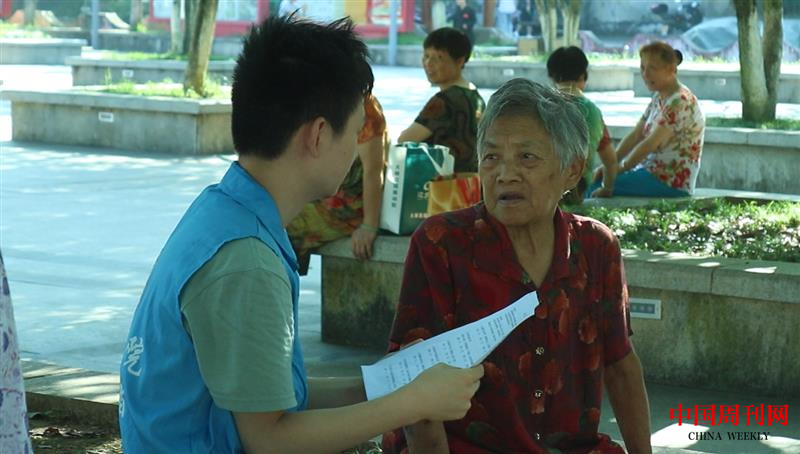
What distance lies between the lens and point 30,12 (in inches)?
1860

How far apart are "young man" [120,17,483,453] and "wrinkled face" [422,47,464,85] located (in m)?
5.18

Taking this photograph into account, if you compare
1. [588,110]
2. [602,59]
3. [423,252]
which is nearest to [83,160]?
[588,110]

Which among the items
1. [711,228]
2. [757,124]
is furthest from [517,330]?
[757,124]

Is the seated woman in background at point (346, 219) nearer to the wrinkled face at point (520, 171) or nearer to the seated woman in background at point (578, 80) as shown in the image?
the seated woman in background at point (578, 80)

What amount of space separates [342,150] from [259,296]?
0.37 m

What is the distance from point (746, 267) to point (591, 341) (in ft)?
10.1

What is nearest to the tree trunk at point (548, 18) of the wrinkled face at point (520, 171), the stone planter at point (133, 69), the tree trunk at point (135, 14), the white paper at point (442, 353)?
the stone planter at point (133, 69)

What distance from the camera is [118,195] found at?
1224cm

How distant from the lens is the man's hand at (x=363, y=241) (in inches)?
270

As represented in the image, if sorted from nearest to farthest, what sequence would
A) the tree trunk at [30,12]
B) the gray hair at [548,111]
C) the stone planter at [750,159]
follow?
the gray hair at [548,111] < the stone planter at [750,159] < the tree trunk at [30,12]

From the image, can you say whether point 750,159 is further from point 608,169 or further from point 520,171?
point 520,171

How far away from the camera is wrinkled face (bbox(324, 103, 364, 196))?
8.58 feet

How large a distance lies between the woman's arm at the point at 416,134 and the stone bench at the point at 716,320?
1.49 meters

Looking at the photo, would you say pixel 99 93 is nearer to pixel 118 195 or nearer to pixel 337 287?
pixel 118 195
